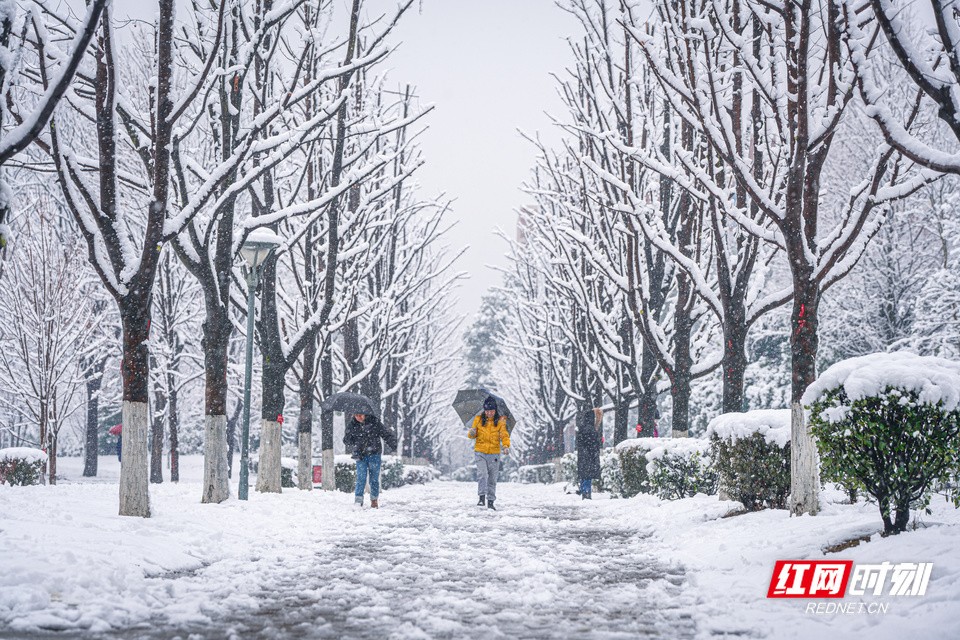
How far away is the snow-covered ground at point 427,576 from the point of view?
4.62 meters

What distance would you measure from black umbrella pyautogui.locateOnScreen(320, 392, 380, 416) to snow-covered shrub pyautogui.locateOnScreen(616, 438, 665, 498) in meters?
4.74

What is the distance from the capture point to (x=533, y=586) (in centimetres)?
607

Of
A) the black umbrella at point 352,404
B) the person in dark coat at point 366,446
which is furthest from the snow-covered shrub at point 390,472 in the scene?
the person in dark coat at point 366,446

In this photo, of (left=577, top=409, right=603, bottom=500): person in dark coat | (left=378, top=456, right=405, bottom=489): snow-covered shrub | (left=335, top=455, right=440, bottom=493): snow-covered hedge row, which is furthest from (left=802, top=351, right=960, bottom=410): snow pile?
(left=378, top=456, right=405, bottom=489): snow-covered shrub

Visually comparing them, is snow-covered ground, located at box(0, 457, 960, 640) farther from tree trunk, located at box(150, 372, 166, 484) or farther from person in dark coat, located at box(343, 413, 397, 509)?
tree trunk, located at box(150, 372, 166, 484)

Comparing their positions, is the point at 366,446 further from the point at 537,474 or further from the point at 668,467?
the point at 537,474

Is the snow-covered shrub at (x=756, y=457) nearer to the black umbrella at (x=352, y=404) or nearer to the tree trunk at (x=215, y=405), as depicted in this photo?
the black umbrella at (x=352, y=404)

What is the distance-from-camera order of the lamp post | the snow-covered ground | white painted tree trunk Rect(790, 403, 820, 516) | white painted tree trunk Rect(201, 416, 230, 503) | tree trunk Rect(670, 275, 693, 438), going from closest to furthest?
1. the snow-covered ground
2. white painted tree trunk Rect(790, 403, 820, 516)
3. white painted tree trunk Rect(201, 416, 230, 503)
4. the lamp post
5. tree trunk Rect(670, 275, 693, 438)

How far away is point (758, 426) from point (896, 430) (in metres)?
3.00

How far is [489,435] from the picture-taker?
13984 millimetres

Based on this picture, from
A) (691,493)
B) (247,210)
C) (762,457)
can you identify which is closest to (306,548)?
(762,457)

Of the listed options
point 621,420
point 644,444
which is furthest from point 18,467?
point 621,420

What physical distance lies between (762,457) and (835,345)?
18329mm

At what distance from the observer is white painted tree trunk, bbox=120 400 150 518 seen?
27.7 feet
